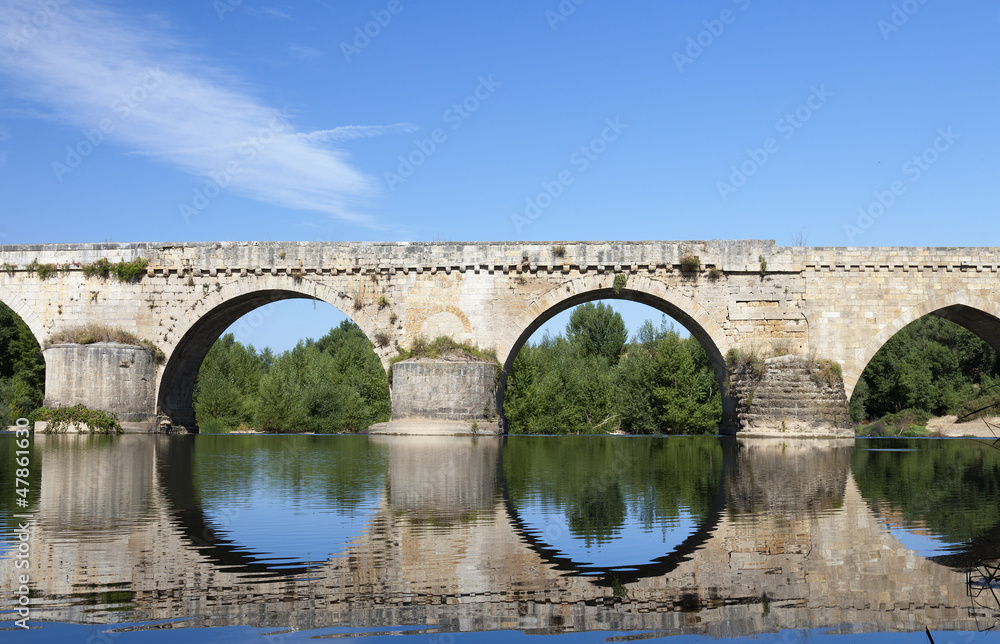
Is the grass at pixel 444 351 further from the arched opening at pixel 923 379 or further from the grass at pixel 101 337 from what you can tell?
the arched opening at pixel 923 379

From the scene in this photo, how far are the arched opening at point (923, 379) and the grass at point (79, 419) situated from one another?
2941 centimetres

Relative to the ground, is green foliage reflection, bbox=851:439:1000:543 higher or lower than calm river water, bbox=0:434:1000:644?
lower

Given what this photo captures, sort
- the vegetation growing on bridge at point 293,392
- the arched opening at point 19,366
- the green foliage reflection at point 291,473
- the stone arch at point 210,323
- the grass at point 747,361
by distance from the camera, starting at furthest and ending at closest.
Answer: the vegetation growing on bridge at point 293,392 < the arched opening at point 19,366 < the stone arch at point 210,323 < the grass at point 747,361 < the green foliage reflection at point 291,473

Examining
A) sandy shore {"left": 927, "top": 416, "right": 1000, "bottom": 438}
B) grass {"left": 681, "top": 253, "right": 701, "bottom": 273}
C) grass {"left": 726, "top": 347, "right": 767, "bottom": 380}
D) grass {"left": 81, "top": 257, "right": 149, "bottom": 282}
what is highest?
grass {"left": 81, "top": 257, "right": 149, "bottom": 282}

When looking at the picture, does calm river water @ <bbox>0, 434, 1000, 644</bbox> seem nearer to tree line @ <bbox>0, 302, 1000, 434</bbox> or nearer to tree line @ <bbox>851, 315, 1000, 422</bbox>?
tree line @ <bbox>0, 302, 1000, 434</bbox>

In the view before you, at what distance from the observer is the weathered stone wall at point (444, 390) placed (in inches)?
920

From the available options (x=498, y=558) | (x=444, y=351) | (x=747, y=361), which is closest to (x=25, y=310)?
(x=444, y=351)

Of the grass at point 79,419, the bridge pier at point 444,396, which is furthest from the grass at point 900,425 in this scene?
the grass at point 79,419

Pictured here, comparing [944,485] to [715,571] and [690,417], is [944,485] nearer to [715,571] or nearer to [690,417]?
[715,571]

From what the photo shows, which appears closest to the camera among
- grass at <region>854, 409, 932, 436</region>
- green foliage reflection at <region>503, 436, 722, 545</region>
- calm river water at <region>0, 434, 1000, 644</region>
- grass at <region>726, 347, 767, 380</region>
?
calm river water at <region>0, 434, 1000, 644</region>

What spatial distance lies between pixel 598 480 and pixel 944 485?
4.46 m

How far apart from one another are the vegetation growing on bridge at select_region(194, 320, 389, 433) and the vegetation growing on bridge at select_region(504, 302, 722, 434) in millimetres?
7238

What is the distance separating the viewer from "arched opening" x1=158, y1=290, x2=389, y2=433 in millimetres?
25969

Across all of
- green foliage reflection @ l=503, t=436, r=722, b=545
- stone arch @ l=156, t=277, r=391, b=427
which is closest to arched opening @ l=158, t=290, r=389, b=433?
stone arch @ l=156, t=277, r=391, b=427
